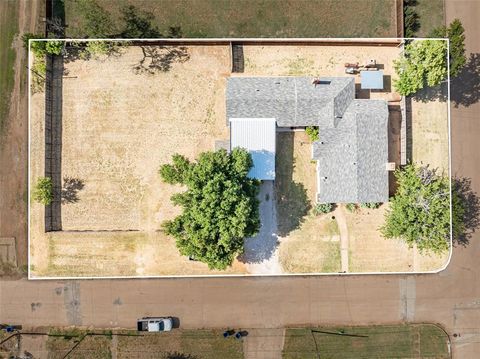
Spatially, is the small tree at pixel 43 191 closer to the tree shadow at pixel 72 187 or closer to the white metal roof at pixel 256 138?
the tree shadow at pixel 72 187

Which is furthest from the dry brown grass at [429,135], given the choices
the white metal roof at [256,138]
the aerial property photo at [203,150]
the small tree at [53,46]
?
the small tree at [53,46]

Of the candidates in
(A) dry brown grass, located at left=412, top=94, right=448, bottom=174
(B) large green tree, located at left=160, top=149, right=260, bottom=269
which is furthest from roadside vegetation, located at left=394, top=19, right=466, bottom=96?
(B) large green tree, located at left=160, top=149, right=260, bottom=269

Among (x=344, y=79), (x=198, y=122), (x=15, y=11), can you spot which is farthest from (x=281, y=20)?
(x=15, y=11)

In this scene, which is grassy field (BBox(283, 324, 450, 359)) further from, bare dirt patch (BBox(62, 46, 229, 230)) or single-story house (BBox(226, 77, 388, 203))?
bare dirt patch (BBox(62, 46, 229, 230))

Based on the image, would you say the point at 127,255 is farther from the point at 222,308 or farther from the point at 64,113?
the point at 64,113

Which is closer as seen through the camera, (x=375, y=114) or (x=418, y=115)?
(x=375, y=114)

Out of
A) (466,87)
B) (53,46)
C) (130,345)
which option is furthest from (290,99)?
(130,345)
